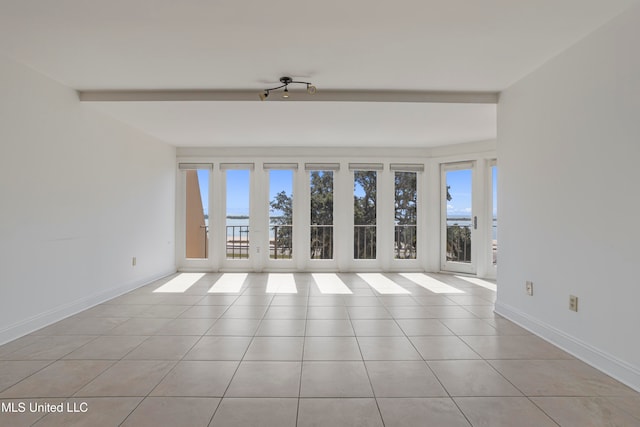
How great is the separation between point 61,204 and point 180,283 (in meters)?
2.11

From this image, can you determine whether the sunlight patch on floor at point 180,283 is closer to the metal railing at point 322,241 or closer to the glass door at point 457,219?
the metal railing at point 322,241

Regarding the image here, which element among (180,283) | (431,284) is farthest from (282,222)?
(431,284)

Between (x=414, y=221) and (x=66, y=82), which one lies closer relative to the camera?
(x=66, y=82)

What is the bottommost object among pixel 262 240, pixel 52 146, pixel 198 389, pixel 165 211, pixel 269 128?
pixel 198 389

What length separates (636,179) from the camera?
2.00m

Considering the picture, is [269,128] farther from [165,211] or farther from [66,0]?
[66,0]

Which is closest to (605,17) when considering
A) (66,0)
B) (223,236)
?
(66,0)

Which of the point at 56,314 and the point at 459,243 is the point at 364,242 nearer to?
the point at 459,243

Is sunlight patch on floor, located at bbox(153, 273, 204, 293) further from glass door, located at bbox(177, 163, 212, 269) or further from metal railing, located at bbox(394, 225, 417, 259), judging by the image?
metal railing, located at bbox(394, 225, 417, 259)

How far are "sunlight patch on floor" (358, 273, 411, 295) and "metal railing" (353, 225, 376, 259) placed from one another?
42cm

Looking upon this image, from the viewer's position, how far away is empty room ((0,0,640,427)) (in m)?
2.00

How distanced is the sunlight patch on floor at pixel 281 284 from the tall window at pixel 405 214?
200 centimetres

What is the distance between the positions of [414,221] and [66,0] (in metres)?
5.34

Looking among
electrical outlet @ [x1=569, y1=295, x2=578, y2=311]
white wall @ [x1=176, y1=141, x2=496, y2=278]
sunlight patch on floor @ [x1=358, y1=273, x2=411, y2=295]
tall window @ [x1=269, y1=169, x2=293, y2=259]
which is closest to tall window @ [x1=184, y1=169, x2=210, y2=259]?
white wall @ [x1=176, y1=141, x2=496, y2=278]
